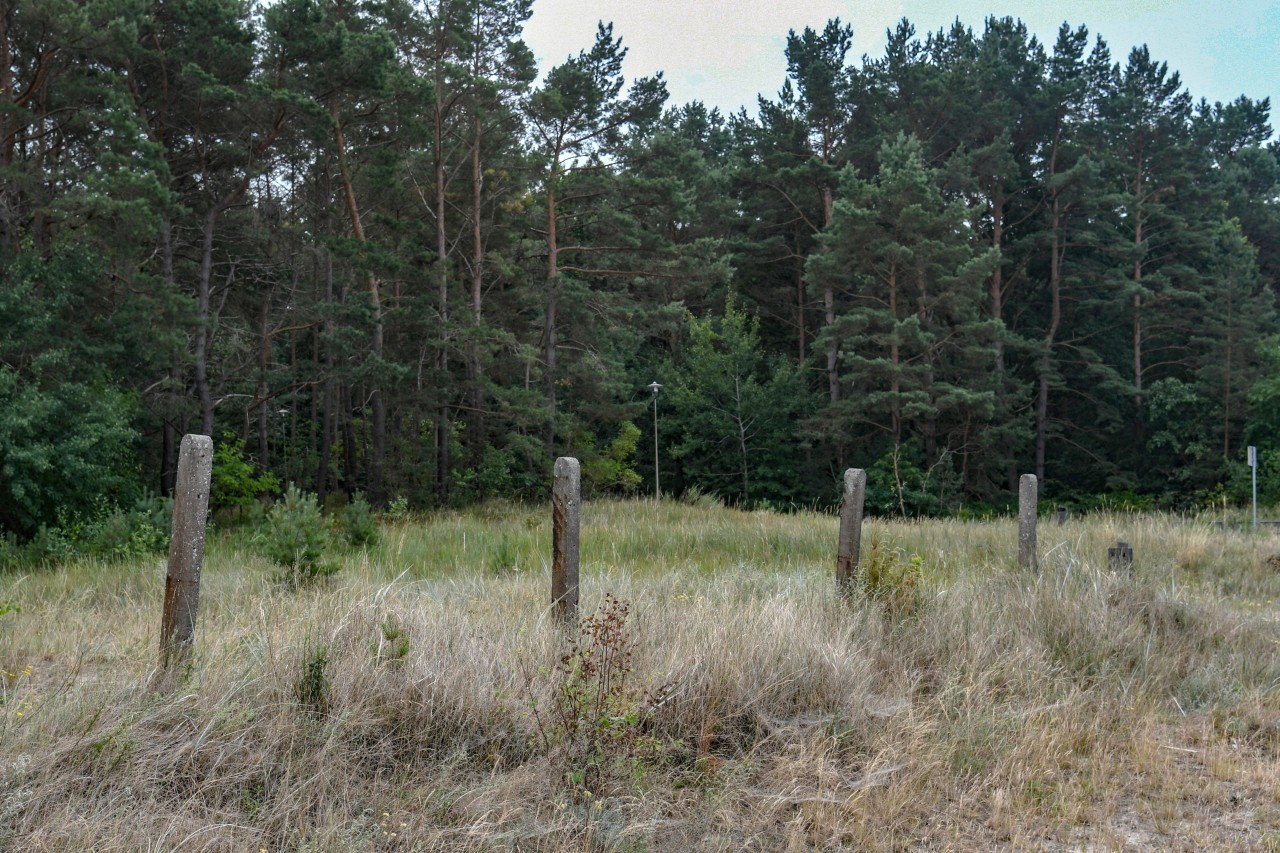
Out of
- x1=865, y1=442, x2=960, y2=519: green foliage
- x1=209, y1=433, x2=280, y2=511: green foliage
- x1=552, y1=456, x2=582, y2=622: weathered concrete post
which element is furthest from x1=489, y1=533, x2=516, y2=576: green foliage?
x1=865, y1=442, x2=960, y2=519: green foliage

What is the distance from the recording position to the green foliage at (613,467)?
2808 cm

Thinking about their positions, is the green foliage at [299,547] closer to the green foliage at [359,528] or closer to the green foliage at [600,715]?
the green foliage at [600,715]

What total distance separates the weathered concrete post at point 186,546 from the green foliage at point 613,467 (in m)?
23.2

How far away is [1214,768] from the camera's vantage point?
4602 millimetres

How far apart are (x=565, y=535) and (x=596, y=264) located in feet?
78.3

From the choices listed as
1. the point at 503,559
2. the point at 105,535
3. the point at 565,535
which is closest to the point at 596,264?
the point at 105,535

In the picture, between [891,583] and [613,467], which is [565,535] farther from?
[613,467]

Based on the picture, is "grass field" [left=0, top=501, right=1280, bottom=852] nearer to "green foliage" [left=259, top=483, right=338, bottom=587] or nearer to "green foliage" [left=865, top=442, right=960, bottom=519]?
"green foliage" [left=259, top=483, right=338, bottom=587]

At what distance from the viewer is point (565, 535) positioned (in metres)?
5.39

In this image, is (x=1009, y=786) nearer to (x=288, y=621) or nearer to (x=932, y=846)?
(x=932, y=846)

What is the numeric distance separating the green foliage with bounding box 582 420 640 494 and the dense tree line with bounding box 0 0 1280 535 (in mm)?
196

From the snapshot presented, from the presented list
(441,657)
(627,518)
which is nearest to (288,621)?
(441,657)

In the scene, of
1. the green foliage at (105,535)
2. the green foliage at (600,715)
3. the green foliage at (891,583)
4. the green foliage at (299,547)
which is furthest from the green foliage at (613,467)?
the green foliage at (600,715)

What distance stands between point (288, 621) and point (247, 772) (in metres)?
1.31
